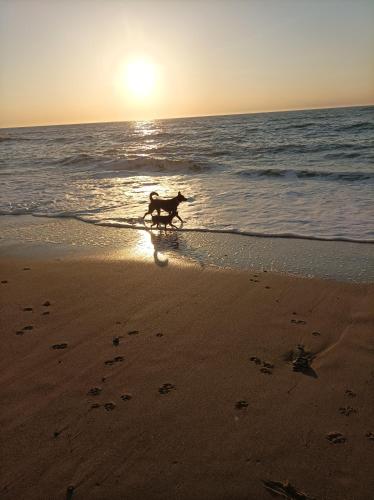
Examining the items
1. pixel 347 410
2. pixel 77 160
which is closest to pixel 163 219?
pixel 347 410

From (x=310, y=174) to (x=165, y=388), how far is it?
11993mm

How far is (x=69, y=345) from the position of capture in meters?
3.76

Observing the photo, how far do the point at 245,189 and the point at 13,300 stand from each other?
843cm

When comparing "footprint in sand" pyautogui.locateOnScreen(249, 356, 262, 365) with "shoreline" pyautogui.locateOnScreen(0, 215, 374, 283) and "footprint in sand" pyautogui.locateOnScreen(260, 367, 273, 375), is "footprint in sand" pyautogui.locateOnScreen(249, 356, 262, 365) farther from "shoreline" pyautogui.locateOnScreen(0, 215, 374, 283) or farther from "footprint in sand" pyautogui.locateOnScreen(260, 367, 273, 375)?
"shoreline" pyautogui.locateOnScreen(0, 215, 374, 283)

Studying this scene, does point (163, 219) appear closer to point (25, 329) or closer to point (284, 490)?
point (25, 329)

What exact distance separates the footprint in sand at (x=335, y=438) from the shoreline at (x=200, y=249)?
9.45 ft

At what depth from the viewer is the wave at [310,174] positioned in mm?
12617

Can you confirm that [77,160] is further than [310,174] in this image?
Yes

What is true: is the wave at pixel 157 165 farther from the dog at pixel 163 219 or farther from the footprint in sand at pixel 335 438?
the footprint in sand at pixel 335 438

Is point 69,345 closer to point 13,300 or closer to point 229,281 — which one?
point 13,300

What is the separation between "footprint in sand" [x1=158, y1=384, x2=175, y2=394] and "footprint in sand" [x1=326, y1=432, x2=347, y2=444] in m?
1.18

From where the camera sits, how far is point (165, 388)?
311 centimetres

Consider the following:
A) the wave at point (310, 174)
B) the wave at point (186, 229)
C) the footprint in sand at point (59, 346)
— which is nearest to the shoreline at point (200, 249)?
the wave at point (186, 229)

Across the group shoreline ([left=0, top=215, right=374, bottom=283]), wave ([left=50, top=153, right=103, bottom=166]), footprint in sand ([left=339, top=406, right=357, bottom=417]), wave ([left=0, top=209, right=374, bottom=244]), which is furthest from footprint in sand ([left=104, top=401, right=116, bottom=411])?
wave ([left=50, top=153, right=103, bottom=166])
